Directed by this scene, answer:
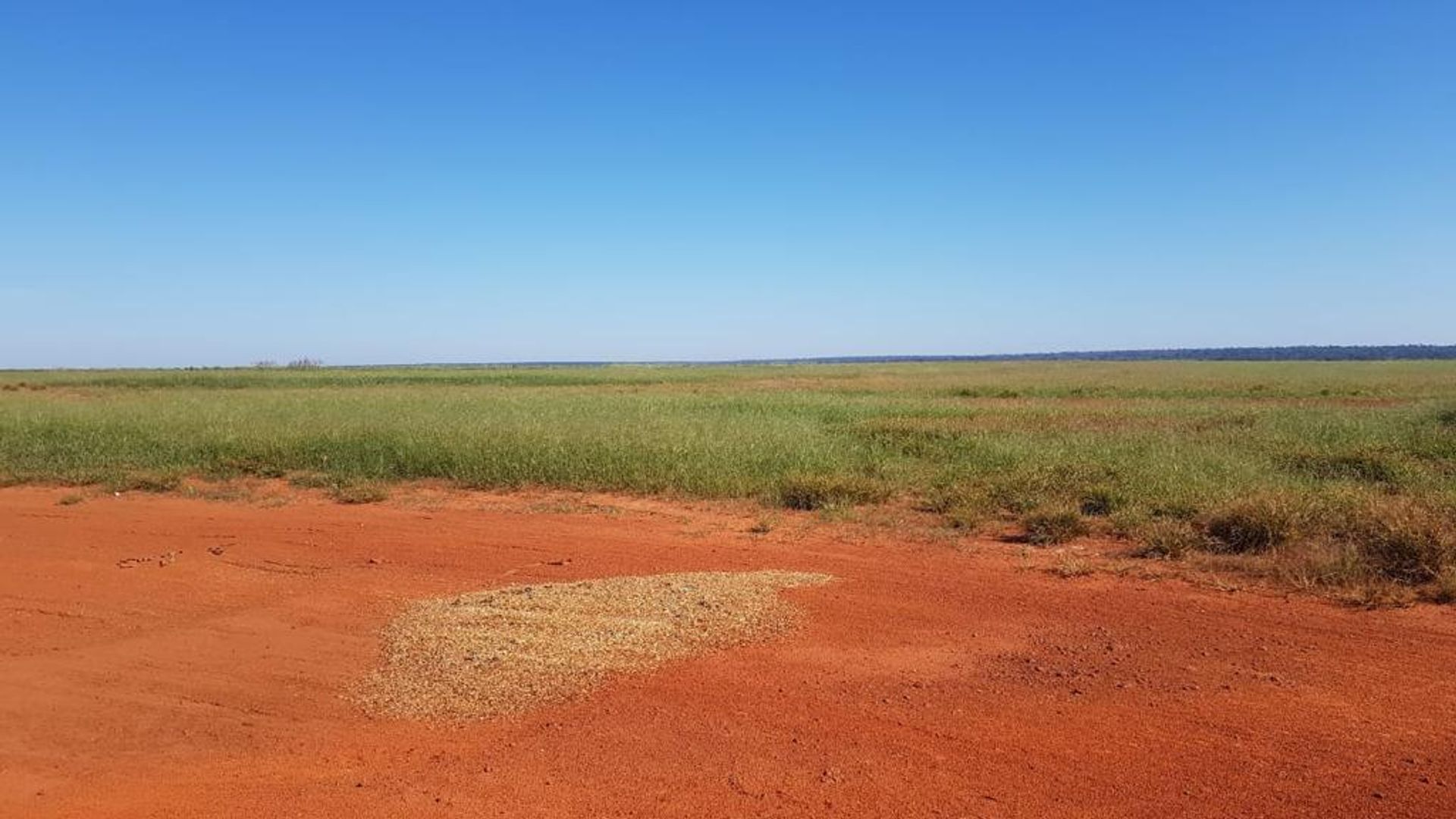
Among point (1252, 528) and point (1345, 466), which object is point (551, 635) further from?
point (1345, 466)

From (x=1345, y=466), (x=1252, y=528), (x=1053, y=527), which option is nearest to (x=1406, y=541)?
(x=1252, y=528)

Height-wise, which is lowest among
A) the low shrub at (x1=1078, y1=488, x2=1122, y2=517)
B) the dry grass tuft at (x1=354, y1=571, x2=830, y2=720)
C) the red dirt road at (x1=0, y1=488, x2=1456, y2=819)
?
the red dirt road at (x1=0, y1=488, x2=1456, y2=819)

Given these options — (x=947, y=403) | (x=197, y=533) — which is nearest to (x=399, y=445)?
(x=197, y=533)

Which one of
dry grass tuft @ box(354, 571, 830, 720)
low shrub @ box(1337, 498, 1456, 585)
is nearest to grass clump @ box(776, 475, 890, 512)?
dry grass tuft @ box(354, 571, 830, 720)

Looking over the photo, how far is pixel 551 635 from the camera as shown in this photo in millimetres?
5828

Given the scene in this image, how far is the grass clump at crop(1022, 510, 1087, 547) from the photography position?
29.4 feet

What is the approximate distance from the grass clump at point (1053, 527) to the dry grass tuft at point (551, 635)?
2.77m

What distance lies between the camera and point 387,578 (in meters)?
7.61

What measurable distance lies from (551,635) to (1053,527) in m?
5.44

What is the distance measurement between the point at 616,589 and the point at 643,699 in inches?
79.4

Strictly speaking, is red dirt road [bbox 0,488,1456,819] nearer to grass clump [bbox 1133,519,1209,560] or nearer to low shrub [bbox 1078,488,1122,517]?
grass clump [bbox 1133,519,1209,560]

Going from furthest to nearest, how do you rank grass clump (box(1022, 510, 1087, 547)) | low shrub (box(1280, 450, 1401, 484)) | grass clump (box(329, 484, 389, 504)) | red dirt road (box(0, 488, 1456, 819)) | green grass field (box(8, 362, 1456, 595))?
grass clump (box(329, 484, 389, 504)) < low shrub (box(1280, 450, 1401, 484)) < grass clump (box(1022, 510, 1087, 547)) < green grass field (box(8, 362, 1456, 595)) < red dirt road (box(0, 488, 1456, 819))

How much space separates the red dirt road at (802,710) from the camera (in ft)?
12.6

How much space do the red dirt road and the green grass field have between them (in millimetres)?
1816
